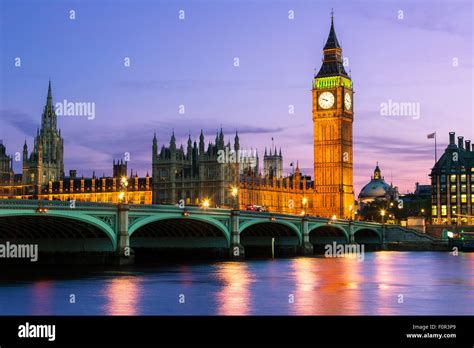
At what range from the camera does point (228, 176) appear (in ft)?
469

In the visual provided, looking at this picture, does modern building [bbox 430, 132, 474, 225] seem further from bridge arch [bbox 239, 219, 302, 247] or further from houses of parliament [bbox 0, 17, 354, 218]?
bridge arch [bbox 239, 219, 302, 247]

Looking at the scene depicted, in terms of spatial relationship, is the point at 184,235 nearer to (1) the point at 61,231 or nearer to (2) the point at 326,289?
(1) the point at 61,231

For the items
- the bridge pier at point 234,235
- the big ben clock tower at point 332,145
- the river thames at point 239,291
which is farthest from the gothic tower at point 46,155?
the river thames at point 239,291

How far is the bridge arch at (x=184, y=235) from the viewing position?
77.9m

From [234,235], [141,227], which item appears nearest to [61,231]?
[141,227]

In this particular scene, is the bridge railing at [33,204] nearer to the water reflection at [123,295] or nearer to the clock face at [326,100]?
the water reflection at [123,295]

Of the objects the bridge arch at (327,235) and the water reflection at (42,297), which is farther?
the bridge arch at (327,235)

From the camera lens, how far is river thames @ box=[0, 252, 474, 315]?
134 ft

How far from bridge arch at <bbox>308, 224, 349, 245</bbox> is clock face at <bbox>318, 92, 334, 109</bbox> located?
5279 centimetres

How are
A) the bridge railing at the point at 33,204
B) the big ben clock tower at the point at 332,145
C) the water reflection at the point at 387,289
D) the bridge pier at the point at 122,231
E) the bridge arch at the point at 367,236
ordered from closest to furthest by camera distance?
the water reflection at the point at 387,289 → the bridge railing at the point at 33,204 → the bridge pier at the point at 122,231 → the bridge arch at the point at 367,236 → the big ben clock tower at the point at 332,145

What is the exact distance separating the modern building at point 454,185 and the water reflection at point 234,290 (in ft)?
282

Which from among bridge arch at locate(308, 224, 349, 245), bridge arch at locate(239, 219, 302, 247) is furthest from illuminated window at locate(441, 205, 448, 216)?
bridge arch at locate(239, 219, 302, 247)

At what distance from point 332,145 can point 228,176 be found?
1197 inches
